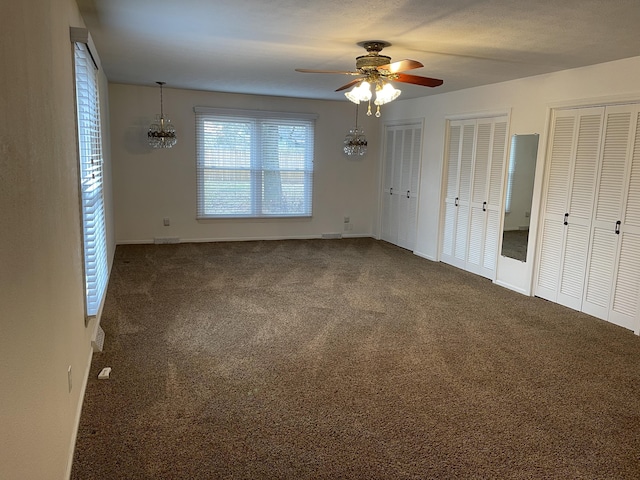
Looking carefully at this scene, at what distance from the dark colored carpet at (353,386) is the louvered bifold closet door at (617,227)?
0.25 meters

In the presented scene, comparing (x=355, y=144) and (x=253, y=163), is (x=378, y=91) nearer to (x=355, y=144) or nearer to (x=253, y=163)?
(x=355, y=144)

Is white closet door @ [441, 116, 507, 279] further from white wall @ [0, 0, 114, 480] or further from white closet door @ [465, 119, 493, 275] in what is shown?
white wall @ [0, 0, 114, 480]

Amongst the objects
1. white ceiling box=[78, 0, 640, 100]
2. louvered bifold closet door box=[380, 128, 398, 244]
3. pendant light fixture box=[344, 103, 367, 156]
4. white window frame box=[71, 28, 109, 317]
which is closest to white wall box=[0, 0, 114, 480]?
white window frame box=[71, 28, 109, 317]

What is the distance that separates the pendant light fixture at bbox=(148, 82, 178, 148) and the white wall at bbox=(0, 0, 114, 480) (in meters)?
4.10

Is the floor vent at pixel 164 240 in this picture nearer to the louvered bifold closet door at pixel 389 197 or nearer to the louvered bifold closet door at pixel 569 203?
the louvered bifold closet door at pixel 389 197

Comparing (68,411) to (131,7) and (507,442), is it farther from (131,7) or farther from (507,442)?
(131,7)

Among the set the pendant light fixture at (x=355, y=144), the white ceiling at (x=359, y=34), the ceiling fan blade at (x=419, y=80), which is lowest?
the pendant light fixture at (x=355, y=144)

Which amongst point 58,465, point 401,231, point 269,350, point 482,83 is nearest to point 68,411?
point 58,465

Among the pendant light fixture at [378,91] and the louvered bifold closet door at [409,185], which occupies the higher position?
the pendant light fixture at [378,91]

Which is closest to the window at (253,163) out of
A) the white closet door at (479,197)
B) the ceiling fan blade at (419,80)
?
the white closet door at (479,197)

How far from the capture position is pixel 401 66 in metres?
3.44

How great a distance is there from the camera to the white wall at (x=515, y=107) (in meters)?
4.33

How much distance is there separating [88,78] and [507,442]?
389 cm

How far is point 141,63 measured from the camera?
5.17m
